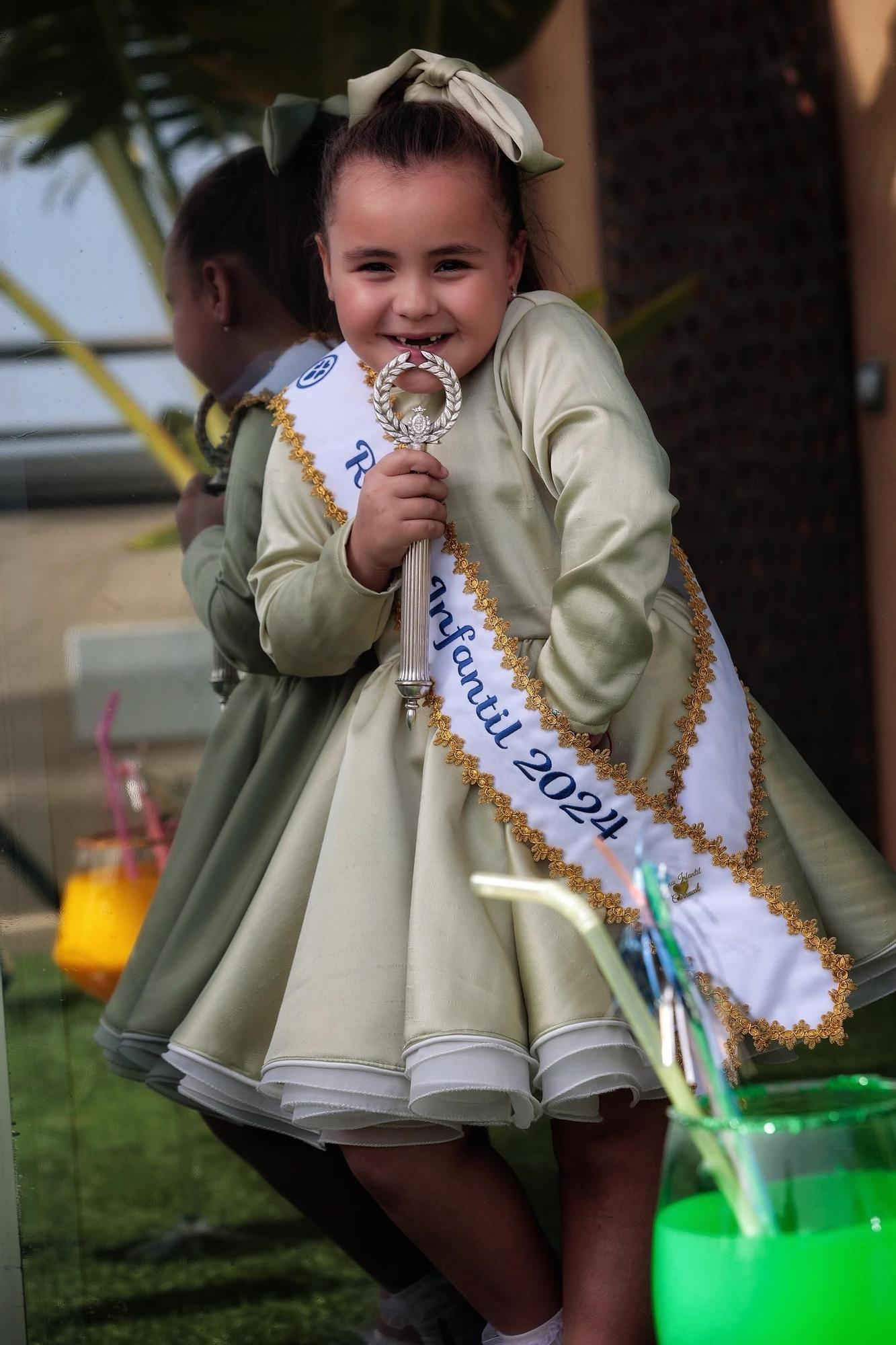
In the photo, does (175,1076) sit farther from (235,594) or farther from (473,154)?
(473,154)

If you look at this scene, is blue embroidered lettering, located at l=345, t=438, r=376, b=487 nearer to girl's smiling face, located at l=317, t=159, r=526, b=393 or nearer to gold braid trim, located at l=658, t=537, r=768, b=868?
girl's smiling face, located at l=317, t=159, r=526, b=393

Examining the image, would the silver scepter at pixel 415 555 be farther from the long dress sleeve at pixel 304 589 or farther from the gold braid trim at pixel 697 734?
the gold braid trim at pixel 697 734

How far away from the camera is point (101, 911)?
6.02 ft

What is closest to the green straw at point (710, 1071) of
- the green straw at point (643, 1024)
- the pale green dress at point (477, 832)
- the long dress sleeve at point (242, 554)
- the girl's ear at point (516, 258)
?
the green straw at point (643, 1024)

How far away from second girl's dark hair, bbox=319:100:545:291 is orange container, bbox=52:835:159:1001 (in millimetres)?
815

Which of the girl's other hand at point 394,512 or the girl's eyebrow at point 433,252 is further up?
the girl's eyebrow at point 433,252

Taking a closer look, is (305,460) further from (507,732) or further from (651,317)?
(651,317)

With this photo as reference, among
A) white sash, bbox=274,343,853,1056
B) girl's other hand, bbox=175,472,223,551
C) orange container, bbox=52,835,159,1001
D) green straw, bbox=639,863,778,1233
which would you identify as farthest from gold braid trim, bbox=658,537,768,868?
orange container, bbox=52,835,159,1001

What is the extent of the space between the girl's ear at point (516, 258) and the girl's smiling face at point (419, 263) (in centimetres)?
4

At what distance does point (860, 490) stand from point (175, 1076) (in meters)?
1.35

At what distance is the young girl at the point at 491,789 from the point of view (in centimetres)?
124

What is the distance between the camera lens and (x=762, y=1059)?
4.77ft

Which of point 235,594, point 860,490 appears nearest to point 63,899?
point 235,594

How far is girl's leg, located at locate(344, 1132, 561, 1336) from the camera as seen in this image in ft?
4.42
